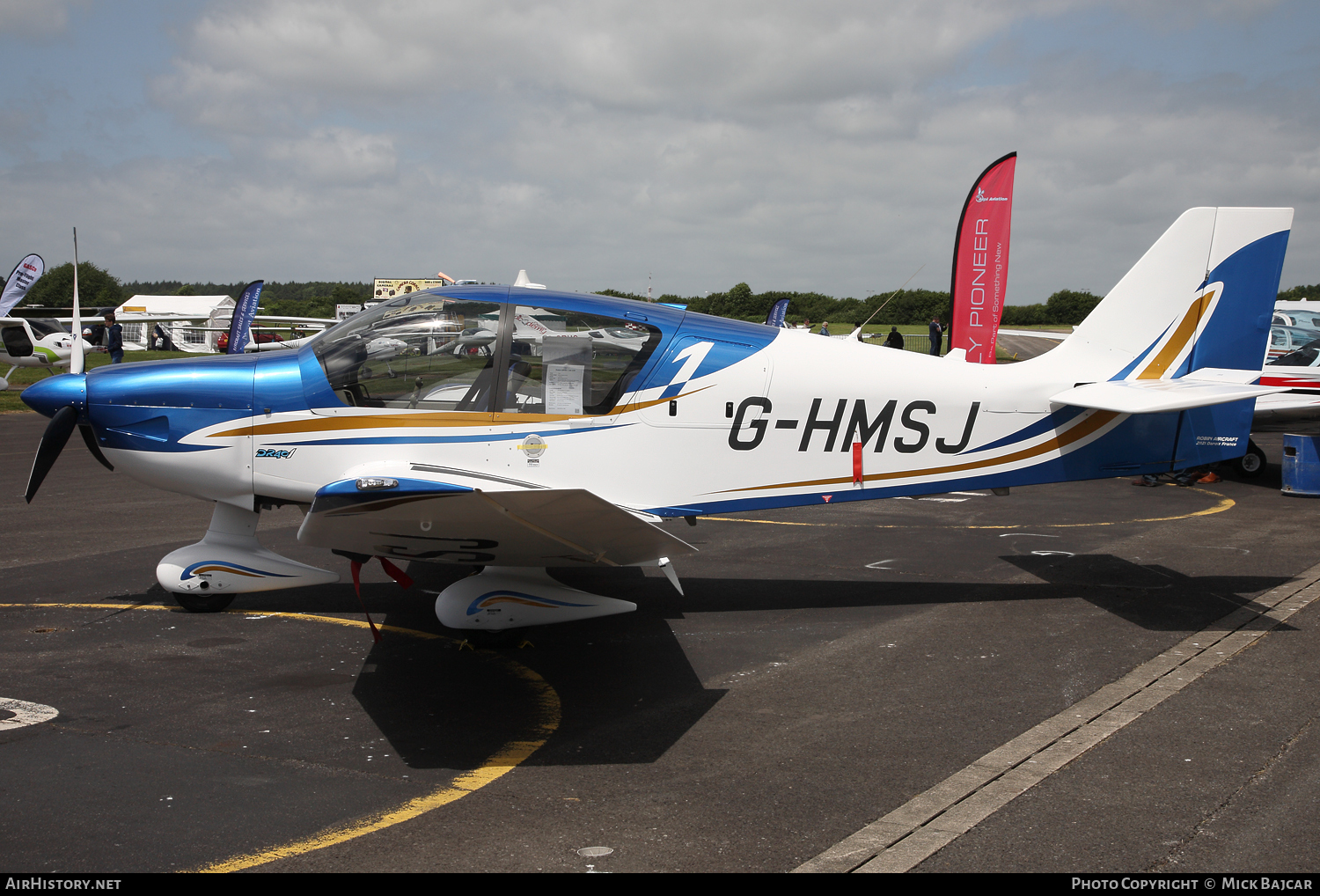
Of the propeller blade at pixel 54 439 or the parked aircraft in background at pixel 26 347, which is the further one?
the parked aircraft in background at pixel 26 347

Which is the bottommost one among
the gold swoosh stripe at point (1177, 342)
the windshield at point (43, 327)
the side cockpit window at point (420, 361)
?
the windshield at point (43, 327)

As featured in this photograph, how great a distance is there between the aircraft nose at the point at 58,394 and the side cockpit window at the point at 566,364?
269cm

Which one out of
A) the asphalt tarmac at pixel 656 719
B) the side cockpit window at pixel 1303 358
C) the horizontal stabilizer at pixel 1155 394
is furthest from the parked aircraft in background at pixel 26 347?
the side cockpit window at pixel 1303 358

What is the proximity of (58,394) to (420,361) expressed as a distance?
2318 millimetres

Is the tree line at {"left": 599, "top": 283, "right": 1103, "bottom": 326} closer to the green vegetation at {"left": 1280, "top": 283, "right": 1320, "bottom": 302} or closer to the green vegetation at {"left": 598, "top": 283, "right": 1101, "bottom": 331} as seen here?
the green vegetation at {"left": 598, "top": 283, "right": 1101, "bottom": 331}

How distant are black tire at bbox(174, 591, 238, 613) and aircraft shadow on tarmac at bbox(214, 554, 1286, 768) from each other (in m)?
0.31

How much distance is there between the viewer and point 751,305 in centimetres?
5466

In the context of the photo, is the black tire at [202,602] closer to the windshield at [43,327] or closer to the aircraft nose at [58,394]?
the aircraft nose at [58,394]

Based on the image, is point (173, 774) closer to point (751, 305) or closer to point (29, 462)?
point (29, 462)

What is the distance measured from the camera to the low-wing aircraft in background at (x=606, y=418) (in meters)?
5.48

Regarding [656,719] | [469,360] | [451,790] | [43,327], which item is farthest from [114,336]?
[451,790]

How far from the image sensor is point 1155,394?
233 inches

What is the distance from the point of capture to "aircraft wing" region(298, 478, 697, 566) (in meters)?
3.92
